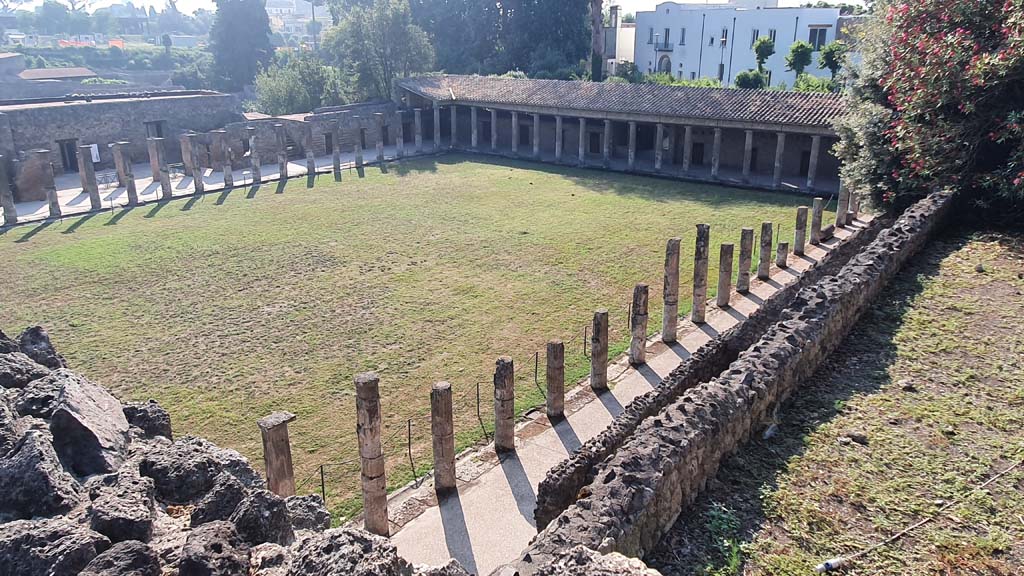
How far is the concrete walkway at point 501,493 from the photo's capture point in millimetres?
8836

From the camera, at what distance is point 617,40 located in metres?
70.8

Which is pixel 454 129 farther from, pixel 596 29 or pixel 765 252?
pixel 765 252

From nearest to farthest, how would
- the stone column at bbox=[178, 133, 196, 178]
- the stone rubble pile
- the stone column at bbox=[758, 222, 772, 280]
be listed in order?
the stone rubble pile → the stone column at bbox=[758, 222, 772, 280] → the stone column at bbox=[178, 133, 196, 178]

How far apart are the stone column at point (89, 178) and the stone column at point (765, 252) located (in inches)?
869

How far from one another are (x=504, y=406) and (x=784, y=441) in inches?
171

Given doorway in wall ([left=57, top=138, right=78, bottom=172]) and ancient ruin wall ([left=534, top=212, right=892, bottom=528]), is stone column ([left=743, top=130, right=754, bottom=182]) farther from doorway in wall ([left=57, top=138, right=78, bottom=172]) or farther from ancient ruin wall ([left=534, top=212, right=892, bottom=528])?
doorway in wall ([left=57, top=138, right=78, bottom=172])

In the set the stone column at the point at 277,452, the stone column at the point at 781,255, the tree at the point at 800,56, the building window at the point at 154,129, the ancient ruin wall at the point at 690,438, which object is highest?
the tree at the point at 800,56

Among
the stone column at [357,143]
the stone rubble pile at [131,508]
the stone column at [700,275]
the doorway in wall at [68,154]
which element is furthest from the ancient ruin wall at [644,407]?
the doorway in wall at [68,154]

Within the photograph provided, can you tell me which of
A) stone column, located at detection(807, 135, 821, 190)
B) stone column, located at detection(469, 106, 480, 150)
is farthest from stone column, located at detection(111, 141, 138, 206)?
stone column, located at detection(807, 135, 821, 190)

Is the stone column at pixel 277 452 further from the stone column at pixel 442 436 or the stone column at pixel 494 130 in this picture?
the stone column at pixel 494 130

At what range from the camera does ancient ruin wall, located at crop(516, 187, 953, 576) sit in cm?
548

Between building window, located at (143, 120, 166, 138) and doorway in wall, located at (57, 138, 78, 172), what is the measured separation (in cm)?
339

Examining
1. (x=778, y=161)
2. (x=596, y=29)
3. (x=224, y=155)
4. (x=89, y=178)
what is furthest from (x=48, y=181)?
(x=596, y=29)

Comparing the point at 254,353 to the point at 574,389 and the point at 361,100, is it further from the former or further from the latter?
the point at 361,100
